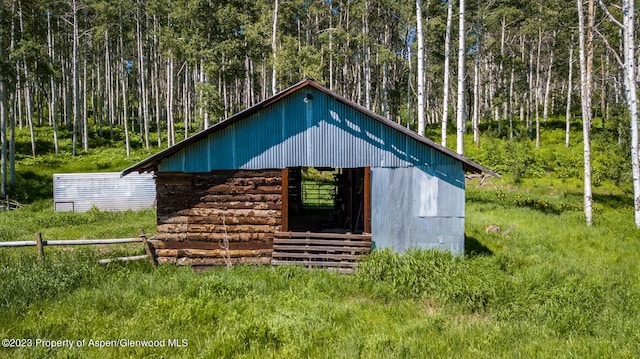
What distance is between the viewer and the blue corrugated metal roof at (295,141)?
10688 millimetres

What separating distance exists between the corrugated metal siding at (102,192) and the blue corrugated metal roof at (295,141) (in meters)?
13.0

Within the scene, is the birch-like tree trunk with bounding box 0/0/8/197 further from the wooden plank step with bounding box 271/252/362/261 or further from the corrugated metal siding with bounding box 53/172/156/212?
the wooden plank step with bounding box 271/252/362/261

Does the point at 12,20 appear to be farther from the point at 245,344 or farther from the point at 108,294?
the point at 245,344

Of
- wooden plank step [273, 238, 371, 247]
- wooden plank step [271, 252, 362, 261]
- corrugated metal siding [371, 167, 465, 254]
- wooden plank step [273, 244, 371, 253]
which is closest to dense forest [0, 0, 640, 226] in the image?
corrugated metal siding [371, 167, 465, 254]

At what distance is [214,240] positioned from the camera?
10875 mm

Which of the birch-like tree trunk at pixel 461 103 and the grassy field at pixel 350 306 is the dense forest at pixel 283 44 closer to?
the birch-like tree trunk at pixel 461 103

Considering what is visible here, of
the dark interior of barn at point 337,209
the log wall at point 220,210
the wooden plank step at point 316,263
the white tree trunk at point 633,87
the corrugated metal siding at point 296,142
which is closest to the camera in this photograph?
the wooden plank step at point 316,263

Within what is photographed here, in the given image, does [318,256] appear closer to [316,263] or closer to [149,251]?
[316,263]

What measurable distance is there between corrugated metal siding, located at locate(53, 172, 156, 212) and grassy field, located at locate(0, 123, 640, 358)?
10.5 meters

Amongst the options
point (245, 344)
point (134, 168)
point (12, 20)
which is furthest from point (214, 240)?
point (12, 20)

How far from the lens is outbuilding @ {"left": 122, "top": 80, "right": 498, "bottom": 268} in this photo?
10547mm

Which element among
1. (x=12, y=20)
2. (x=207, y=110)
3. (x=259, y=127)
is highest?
(x=12, y=20)

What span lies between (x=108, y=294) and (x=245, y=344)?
3.73 metres

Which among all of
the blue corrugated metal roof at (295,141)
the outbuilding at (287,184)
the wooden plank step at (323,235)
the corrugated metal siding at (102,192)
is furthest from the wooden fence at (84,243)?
the corrugated metal siding at (102,192)
